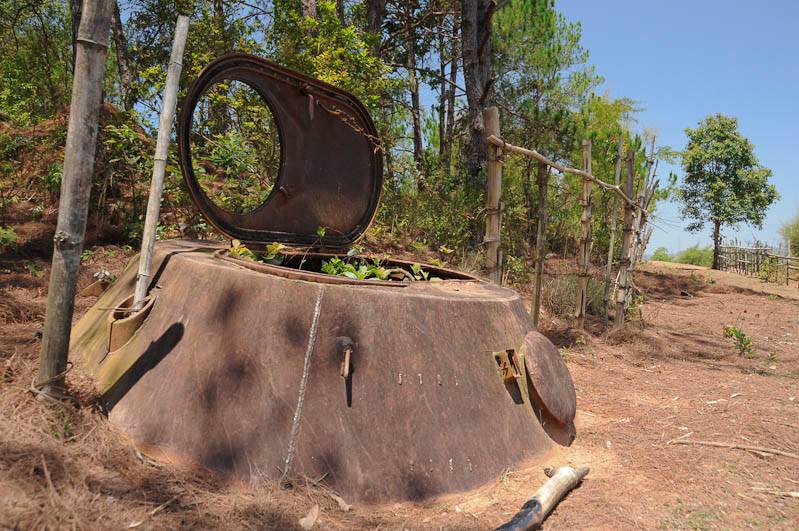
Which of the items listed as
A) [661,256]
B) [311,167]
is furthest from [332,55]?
[661,256]

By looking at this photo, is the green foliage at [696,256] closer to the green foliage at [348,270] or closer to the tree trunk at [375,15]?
the tree trunk at [375,15]

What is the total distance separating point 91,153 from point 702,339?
8.35 m

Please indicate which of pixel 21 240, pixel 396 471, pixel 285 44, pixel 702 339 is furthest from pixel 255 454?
pixel 285 44

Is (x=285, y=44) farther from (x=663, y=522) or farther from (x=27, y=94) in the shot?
(x=27, y=94)

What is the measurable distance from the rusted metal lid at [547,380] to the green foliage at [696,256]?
106ft

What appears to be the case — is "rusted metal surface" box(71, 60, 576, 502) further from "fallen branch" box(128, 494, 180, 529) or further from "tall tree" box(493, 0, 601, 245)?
"tall tree" box(493, 0, 601, 245)

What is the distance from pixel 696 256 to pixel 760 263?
1175 centimetres

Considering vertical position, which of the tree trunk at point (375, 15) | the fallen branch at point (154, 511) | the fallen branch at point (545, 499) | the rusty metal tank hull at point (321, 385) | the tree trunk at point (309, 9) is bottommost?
the fallen branch at point (545, 499)

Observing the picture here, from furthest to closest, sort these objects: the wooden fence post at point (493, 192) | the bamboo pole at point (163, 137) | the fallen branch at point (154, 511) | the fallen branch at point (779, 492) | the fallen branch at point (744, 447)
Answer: the wooden fence post at point (493, 192)
the fallen branch at point (744, 447)
the bamboo pole at point (163, 137)
the fallen branch at point (779, 492)
the fallen branch at point (154, 511)

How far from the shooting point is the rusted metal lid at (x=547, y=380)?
9.86 feet

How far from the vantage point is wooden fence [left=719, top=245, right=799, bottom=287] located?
1917cm

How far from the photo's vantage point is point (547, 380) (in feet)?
9.96

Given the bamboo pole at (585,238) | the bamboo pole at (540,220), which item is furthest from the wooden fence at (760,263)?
the bamboo pole at (540,220)

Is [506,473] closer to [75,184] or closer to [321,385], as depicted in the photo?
[321,385]
